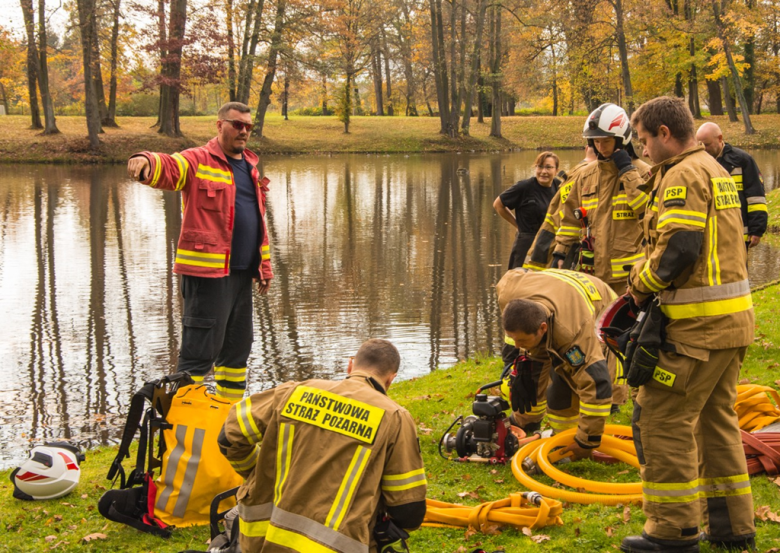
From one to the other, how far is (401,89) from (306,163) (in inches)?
1471

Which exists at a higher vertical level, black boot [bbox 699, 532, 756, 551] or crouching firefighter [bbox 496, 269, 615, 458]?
crouching firefighter [bbox 496, 269, 615, 458]

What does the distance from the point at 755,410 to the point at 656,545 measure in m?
1.99

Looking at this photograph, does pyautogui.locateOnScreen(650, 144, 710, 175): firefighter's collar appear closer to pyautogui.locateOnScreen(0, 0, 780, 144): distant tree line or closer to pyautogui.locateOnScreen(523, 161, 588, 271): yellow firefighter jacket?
pyautogui.locateOnScreen(523, 161, 588, 271): yellow firefighter jacket

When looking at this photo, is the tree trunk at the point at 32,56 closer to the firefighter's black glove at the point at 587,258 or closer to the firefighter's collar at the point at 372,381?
the firefighter's black glove at the point at 587,258

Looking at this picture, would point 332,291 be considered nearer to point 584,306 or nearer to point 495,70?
point 584,306

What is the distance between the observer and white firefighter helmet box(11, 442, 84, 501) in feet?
16.7

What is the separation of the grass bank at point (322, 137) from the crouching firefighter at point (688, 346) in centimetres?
3441

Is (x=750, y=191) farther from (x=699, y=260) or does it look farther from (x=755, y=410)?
(x=699, y=260)

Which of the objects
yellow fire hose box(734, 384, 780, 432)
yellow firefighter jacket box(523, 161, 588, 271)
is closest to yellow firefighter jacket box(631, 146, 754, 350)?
yellow fire hose box(734, 384, 780, 432)

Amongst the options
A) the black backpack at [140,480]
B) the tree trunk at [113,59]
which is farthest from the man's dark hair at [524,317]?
the tree trunk at [113,59]

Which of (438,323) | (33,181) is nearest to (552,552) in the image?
(438,323)

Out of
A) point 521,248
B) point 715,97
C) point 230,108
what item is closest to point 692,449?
point 230,108

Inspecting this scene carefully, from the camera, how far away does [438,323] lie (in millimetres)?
10500

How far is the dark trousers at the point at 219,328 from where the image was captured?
19.3 feet
